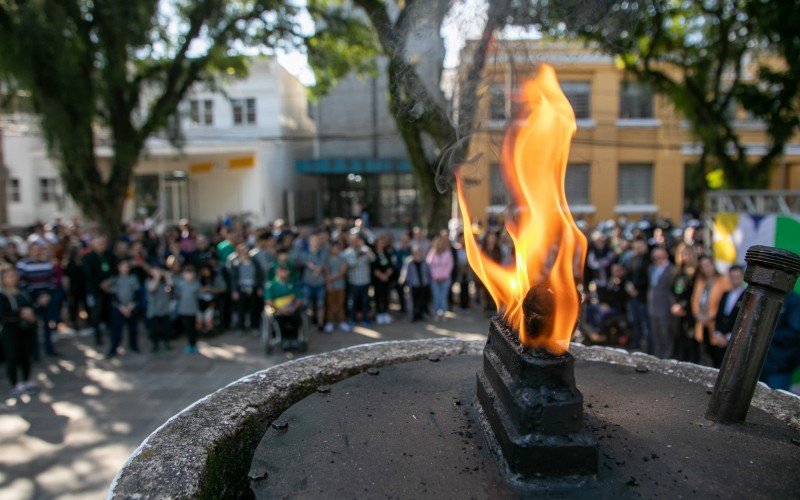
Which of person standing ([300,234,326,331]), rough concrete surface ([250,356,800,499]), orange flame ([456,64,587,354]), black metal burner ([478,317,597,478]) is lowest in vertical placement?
person standing ([300,234,326,331])

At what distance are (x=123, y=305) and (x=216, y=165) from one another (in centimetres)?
2146

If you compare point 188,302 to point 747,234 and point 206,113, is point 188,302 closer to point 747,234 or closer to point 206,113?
point 747,234

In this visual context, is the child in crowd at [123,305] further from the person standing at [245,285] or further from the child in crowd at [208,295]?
the person standing at [245,285]

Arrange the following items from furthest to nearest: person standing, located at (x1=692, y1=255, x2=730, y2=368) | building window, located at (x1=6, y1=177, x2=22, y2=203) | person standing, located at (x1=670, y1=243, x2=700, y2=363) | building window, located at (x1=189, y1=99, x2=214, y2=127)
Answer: building window, located at (x1=6, y1=177, x2=22, y2=203), building window, located at (x1=189, y1=99, x2=214, y2=127), person standing, located at (x1=670, y1=243, x2=700, y2=363), person standing, located at (x1=692, y1=255, x2=730, y2=368)

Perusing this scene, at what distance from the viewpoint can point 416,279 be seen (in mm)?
10938

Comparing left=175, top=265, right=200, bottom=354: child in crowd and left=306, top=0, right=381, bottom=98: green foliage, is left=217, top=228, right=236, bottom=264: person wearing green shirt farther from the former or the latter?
left=306, top=0, right=381, bottom=98: green foliage

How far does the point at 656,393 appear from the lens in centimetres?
300

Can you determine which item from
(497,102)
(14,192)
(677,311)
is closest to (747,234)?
(677,311)

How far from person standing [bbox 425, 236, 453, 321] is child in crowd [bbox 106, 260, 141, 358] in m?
5.45

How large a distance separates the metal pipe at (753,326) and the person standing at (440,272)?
27.6ft

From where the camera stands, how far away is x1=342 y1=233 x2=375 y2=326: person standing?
1039 centimetres

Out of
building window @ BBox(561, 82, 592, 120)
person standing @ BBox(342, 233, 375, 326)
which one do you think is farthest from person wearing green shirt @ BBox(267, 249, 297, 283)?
building window @ BBox(561, 82, 592, 120)

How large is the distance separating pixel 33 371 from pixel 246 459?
674 cm

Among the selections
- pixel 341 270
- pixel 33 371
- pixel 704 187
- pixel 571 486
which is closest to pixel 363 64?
pixel 341 270
